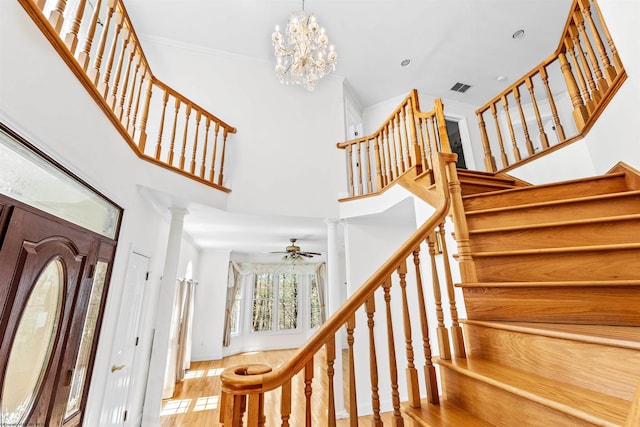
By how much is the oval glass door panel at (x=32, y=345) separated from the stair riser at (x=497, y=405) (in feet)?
7.18

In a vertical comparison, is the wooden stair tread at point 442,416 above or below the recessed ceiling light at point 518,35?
below

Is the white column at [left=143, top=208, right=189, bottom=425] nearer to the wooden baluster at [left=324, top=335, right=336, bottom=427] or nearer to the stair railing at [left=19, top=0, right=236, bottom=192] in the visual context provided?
the stair railing at [left=19, top=0, right=236, bottom=192]

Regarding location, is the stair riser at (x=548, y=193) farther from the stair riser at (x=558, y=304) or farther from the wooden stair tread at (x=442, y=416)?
the wooden stair tread at (x=442, y=416)

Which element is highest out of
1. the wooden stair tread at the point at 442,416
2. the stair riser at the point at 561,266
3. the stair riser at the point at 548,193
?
the stair riser at the point at 548,193

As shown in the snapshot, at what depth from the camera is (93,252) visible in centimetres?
204

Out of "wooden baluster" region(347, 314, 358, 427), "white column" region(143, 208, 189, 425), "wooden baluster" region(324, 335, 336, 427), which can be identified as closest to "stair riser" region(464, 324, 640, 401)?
"wooden baluster" region(347, 314, 358, 427)

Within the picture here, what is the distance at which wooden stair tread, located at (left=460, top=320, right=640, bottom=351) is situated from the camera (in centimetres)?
91

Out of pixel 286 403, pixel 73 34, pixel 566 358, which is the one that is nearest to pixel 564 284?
pixel 566 358

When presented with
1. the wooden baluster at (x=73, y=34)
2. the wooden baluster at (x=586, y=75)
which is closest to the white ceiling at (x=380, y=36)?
the wooden baluster at (x=586, y=75)

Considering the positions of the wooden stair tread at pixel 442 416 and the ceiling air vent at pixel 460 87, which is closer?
the wooden stair tread at pixel 442 416

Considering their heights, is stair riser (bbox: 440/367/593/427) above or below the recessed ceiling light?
below

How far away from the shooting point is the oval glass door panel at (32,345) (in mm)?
1395

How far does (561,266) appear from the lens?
1.45 meters

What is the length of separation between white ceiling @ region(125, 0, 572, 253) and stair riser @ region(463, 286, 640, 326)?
2764mm
